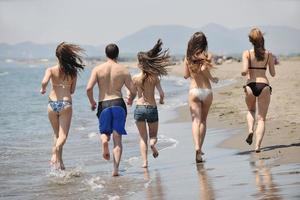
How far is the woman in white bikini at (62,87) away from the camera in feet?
31.0

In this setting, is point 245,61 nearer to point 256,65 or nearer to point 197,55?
point 256,65

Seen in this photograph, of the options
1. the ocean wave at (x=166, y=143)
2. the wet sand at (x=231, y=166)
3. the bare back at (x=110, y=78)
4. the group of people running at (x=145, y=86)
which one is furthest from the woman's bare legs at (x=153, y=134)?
the ocean wave at (x=166, y=143)

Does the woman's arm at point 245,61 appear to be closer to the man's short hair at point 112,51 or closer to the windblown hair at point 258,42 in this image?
the windblown hair at point 258,42

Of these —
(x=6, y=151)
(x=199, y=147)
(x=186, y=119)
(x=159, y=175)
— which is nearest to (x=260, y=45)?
(x=199, y=147)

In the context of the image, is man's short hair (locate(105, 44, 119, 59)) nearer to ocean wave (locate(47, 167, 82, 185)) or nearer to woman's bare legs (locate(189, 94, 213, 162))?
woman's bare legs (locate(189, 94, 213, 162))

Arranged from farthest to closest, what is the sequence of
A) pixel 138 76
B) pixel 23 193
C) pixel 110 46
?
pixel 138 76 → pixel 110 46 → pixel 23 193

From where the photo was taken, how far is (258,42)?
32.8 ft

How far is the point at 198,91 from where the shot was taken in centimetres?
970

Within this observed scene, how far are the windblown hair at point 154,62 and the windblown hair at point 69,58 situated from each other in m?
0.85

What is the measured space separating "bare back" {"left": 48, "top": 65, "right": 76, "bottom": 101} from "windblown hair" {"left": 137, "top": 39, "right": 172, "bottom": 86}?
1012 mm

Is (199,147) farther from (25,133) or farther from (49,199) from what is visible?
(25,133)

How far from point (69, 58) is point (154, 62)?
1177 millimetres

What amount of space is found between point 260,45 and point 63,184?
Result: 3516mm

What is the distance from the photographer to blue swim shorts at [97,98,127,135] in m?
8.95
